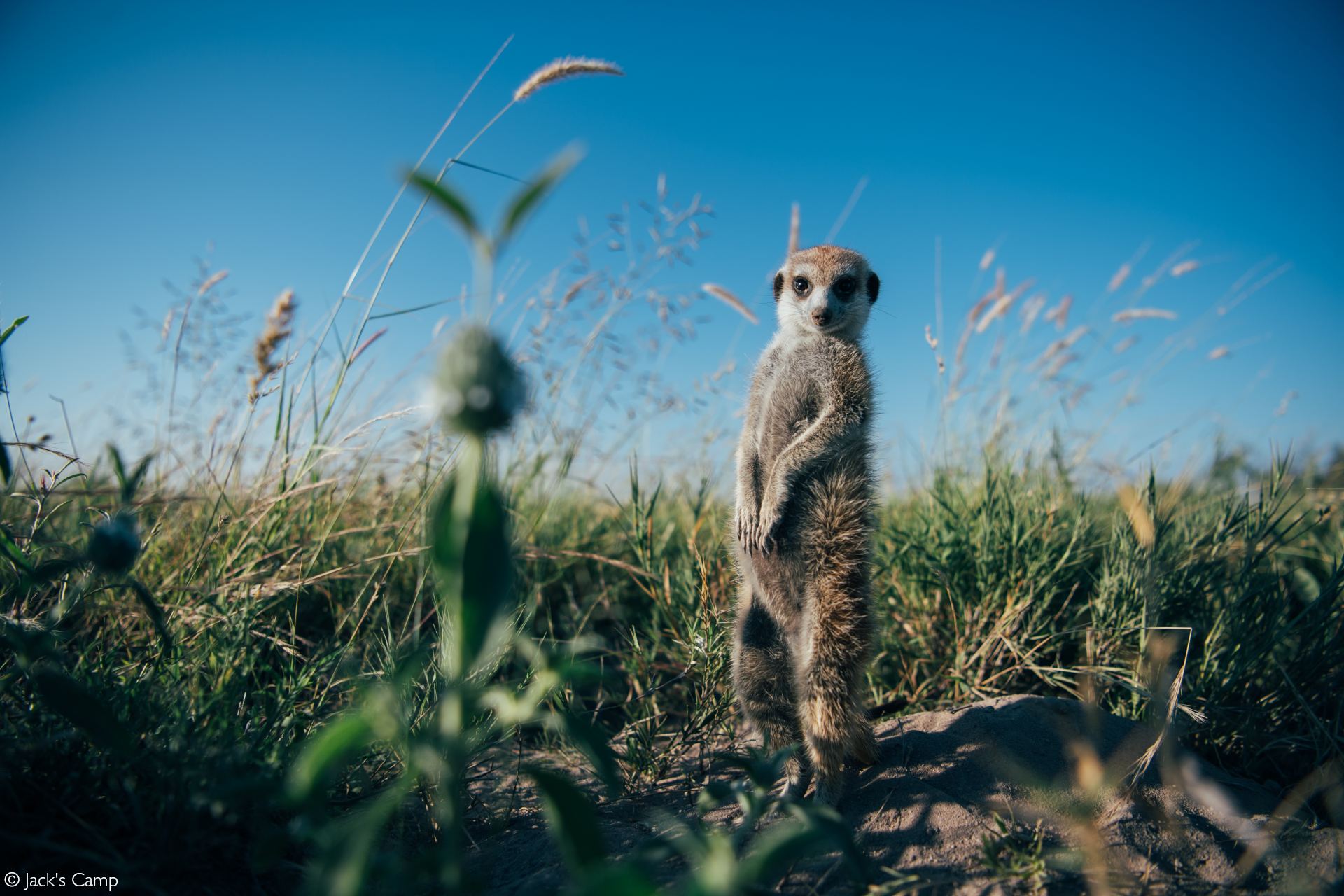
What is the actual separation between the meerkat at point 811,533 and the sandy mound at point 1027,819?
0.69 ft

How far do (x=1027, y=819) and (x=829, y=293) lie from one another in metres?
1.91

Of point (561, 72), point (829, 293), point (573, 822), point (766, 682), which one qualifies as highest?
point (561, 72)

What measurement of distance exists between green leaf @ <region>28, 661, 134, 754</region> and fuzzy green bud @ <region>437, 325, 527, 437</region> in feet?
3.15

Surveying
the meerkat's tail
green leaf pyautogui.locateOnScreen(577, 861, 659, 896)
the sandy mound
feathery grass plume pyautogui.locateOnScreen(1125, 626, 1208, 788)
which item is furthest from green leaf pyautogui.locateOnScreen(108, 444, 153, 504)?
the meerkat's tail

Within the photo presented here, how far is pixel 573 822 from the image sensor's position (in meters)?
0.98

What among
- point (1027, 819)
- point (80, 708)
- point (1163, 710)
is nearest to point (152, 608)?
point (80, 708)

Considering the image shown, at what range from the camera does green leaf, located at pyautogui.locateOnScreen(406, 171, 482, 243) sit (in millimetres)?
807

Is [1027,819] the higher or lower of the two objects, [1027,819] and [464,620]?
the lower

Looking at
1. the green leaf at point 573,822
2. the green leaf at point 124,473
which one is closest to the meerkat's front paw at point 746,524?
the green leaf at point 573,822

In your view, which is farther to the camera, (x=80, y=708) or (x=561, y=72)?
(x=561, y=72)

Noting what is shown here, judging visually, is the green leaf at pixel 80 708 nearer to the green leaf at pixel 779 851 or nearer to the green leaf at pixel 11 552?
the green leaf at pixel 11 552

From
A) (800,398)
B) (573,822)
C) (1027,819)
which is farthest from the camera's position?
(800,398)

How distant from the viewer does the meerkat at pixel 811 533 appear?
2111 millimetres

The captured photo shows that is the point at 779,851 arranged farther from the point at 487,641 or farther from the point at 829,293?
the point at 829,293
